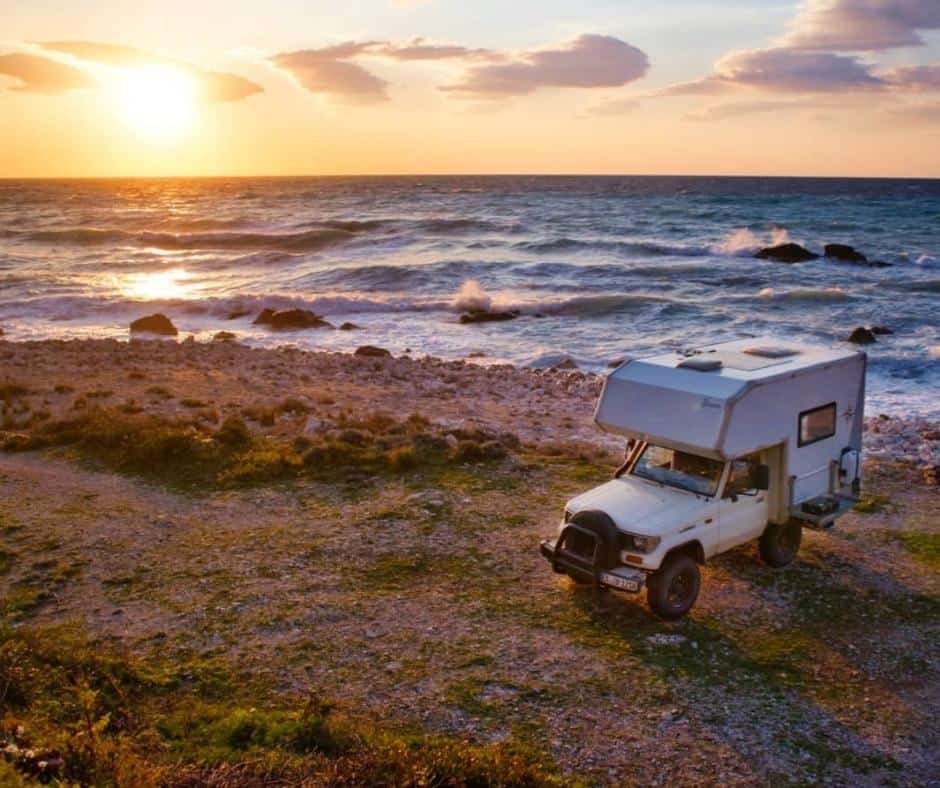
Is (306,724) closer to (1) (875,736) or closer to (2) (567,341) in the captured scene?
(1) (875,736)

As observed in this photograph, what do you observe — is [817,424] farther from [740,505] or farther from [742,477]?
[740,505]

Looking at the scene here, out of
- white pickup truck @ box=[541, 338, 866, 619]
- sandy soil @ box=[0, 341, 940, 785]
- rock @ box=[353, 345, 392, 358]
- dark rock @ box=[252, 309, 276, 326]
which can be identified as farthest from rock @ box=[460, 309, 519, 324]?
white pickup truck @ box=[541, 338, 866, 619]

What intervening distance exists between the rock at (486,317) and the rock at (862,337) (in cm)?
1509

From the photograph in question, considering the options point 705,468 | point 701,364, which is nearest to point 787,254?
point 701,364

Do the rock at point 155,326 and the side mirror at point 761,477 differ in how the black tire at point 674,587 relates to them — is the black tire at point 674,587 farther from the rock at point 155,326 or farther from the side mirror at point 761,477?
the rock at point 155,326

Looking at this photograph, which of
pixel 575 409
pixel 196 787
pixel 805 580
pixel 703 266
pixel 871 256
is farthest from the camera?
pixel 871 256

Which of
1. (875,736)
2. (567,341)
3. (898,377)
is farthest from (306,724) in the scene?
(567,341)

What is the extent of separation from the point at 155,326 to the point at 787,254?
1743 inches

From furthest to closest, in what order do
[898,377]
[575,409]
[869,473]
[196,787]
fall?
[898,377], [575,409], [869,473], [196,787]

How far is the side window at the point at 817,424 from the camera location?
1288 centimetres

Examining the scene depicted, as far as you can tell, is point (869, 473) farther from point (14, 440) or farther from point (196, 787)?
point (14, 440)

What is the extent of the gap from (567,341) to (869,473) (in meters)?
20.0

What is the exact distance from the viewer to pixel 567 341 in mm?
37781

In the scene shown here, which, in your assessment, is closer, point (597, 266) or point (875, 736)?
point (875, 736)
